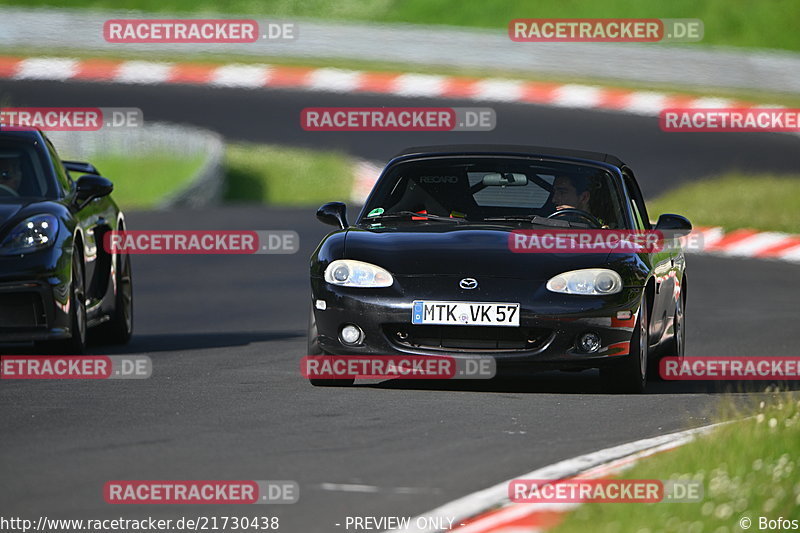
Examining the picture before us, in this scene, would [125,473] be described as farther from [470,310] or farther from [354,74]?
[354,74]

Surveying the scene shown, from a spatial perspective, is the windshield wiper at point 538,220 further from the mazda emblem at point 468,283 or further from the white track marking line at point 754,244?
the white track marking line at point 754,244

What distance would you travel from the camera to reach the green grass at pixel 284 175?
2581cm

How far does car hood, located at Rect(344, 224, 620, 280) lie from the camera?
8.84 metres

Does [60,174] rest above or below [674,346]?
above

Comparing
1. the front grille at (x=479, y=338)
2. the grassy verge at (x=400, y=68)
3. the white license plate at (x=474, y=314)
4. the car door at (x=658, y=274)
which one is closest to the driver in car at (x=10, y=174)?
the front grille at (x=479, y=338)

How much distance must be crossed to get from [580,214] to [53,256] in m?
3.00

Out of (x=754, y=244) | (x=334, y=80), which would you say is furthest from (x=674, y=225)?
(x=334, y=80)

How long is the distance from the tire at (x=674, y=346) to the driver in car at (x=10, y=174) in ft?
13.1

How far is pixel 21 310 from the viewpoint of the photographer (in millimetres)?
9984

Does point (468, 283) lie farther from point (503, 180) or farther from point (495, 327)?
point (503, 180)

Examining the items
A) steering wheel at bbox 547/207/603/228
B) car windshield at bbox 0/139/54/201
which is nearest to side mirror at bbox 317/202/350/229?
steering wheel at bbox 547/207/603/228

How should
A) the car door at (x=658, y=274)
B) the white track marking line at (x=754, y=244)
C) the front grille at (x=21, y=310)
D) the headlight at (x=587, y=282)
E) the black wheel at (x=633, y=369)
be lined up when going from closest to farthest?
the headlight at (x=587, y=282) → the black wheel at (x=633, y=369) → the car door at (x=658, y=274) → the front grille at (x=21, y=310) → the white track marking line at (x=754, y=244)

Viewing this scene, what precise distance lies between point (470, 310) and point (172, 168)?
17.4 m

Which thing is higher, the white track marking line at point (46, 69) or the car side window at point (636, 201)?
the car side window at point (636, 201)
